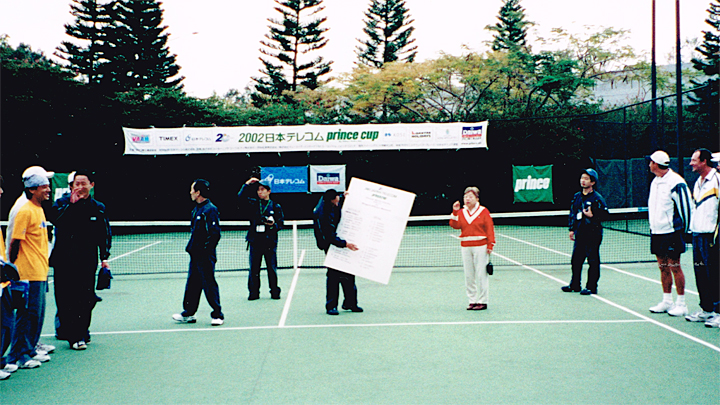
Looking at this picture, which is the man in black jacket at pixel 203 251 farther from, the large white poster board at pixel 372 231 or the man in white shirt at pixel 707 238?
the man in white shirt at pixel 707 238

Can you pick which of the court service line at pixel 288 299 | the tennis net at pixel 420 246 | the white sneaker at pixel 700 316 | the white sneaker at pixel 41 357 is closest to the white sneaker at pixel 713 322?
the white sneaker at pixel 700 316

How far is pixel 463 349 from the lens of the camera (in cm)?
630

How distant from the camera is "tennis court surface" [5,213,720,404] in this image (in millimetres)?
5016

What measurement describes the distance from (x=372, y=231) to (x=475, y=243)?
1388 mm

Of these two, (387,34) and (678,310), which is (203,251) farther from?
(387,34)

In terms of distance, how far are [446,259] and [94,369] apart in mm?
9678

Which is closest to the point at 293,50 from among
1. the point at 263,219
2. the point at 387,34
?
the point at 387,34

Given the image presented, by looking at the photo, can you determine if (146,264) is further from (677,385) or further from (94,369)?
(677,385)

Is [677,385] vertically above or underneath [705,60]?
underneath

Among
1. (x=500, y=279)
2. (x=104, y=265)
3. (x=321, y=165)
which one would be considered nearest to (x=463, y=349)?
(x=104, y=265)

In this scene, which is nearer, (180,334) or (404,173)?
(180,334)

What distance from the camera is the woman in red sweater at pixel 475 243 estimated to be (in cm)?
821

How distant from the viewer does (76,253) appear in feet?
20.9

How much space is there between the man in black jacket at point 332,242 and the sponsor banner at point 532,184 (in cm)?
1539
